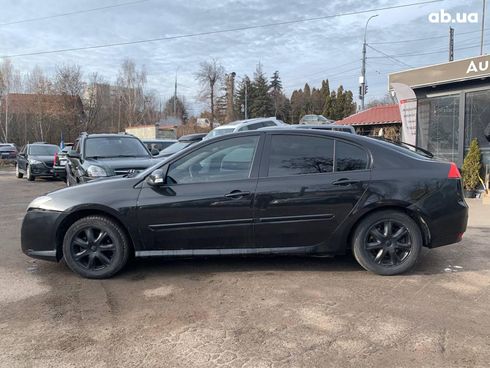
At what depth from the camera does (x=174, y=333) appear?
3650 millimetres

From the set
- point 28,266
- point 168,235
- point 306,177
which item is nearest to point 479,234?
point 306,177

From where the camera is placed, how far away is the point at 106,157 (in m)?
9.80

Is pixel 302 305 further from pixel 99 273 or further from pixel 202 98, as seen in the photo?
pixel 202 98

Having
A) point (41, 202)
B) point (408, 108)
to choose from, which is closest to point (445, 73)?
point (408, 108)

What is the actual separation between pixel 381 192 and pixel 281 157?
115 cm

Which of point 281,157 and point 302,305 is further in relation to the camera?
point 281,157

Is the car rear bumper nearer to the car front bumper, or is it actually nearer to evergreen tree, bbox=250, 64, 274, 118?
the car front bumper

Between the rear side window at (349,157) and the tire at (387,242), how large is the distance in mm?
570

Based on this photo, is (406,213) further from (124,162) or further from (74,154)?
(74,154)

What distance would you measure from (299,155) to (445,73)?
9.30 meters

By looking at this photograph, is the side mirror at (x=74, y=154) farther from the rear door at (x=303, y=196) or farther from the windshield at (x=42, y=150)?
the windshield at (x=42, y=150)

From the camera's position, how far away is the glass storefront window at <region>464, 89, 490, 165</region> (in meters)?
12.0

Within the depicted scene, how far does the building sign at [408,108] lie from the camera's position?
46.3 feet

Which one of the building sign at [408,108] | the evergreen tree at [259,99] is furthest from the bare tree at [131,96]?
the building sign at [408,108]
